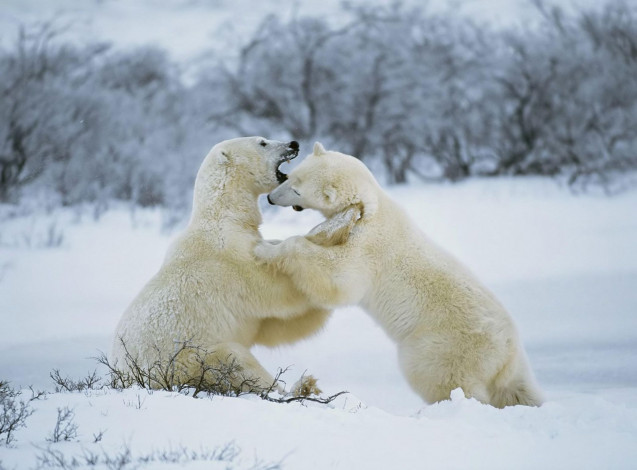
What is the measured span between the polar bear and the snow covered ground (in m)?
0.41

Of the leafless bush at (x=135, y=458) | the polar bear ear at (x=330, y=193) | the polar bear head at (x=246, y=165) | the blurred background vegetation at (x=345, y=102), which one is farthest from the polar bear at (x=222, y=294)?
the blurred background vegetation at (x=345, y=102)

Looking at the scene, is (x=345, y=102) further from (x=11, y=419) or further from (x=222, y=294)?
(x=11, y=419)

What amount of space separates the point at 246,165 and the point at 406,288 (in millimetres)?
1178

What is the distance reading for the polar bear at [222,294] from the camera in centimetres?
380

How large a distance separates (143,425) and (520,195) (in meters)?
11.0

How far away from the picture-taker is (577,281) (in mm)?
8289

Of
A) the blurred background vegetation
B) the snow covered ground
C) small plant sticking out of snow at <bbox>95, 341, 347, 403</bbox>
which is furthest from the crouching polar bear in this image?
the blurred background vegetation

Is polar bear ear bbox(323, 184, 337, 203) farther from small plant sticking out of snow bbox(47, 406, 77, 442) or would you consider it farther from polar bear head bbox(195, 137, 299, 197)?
small plant sticking out of snow bbox(47, 406, 77, 442)

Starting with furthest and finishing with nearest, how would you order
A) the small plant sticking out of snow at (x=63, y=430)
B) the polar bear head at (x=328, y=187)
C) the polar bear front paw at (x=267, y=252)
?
the polar bear head at (x=328, y=187) → the polar bear front paw at (x=267, y=252) → the small plant sticking out of snow at (x=63, y=430)

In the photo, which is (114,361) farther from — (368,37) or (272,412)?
(368,37)

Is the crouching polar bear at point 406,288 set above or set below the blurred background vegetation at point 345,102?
above

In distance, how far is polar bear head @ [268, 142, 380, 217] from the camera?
4.22 meters

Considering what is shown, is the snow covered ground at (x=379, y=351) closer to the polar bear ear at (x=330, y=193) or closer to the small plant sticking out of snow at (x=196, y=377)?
the small plant sticking out of snow at (x=196, y=377)

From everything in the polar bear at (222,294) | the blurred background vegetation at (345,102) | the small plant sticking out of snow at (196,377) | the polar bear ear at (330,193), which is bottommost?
the blurred background vegetation at (345,102)
